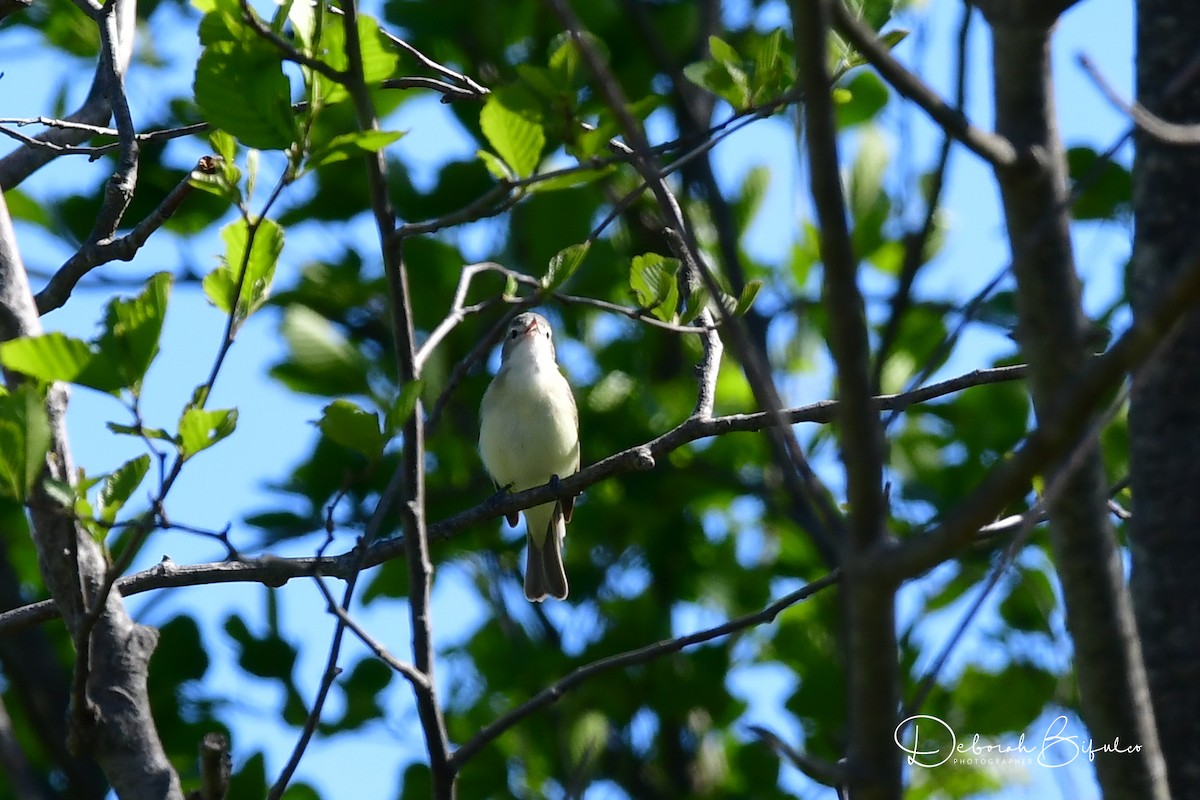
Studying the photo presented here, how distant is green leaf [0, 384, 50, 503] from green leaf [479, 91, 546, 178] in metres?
0.84

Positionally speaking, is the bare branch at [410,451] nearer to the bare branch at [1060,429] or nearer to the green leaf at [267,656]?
the bare branch at [1060,429]

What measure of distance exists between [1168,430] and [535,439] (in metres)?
4.59

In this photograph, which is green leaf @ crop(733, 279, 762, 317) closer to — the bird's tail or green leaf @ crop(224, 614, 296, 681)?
green leaf @ crop(224, 614, 296, 681)

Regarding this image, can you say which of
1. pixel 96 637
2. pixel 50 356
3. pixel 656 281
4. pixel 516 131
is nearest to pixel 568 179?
pixel 516 131

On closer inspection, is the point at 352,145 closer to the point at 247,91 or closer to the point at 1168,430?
the point at 247,91

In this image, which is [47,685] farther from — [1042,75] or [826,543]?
[1042,75]

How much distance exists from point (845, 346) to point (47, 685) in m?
6.36

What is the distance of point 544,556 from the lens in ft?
24.4

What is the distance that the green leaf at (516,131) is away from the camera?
2.29 m

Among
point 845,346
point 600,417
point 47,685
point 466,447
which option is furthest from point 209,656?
point 845,346

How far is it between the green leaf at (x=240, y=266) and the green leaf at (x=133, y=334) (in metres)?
0.22

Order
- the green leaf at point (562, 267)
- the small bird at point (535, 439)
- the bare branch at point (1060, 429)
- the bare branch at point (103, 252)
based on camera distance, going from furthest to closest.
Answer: the small bird at point (535, 439), the bare branch at point (103, 252), the green leaf at point (562, 267), the bare branch at point (1060, 429)

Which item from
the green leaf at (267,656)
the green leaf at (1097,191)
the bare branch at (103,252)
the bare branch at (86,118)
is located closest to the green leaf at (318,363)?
the green leaf at (267,656)

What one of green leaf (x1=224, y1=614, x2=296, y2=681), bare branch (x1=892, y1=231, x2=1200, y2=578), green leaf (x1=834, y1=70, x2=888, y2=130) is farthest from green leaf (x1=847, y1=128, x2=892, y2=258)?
bare branch (x1=892, y1=231, x2=1200, y2=578)
